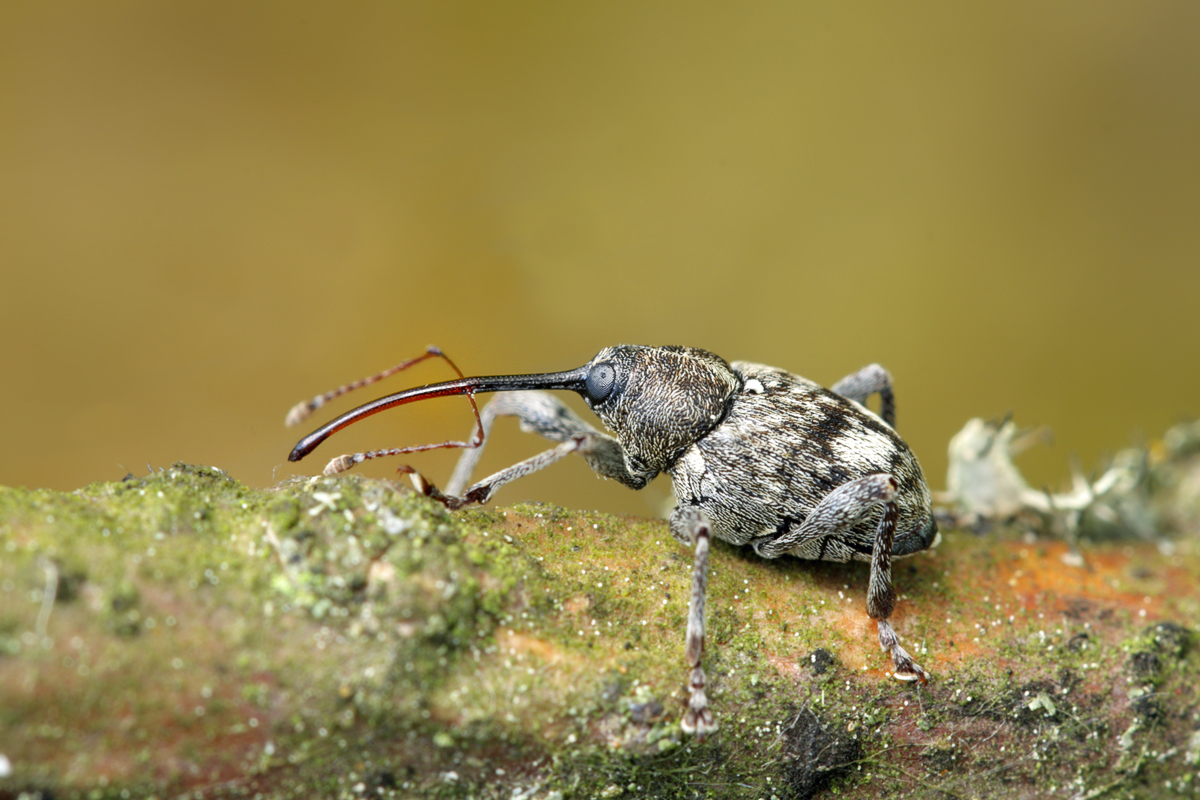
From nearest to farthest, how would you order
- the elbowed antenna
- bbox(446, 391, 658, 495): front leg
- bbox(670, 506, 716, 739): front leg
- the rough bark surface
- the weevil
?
the rough bark surface
bbox(670, 506, 716, 739): front leg
the elbowed antenna
the weevil
bbox(446, 391, 658, 495): front leg

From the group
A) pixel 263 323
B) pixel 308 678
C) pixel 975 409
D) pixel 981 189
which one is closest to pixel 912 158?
pixel 981 189

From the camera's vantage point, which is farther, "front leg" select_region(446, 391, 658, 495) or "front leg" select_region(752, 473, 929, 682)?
"front leg" select_region(446, 391, 658, 495)

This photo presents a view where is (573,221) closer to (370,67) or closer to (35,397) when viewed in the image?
(370,67)

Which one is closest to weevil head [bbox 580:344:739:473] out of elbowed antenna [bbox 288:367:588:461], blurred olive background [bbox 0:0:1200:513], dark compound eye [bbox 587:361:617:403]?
dark compound eye [bbox 587:361:617:403]

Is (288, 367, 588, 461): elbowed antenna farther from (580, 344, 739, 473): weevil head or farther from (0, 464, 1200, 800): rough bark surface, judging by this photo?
(0, 464, 1200, 800): rough bark surface

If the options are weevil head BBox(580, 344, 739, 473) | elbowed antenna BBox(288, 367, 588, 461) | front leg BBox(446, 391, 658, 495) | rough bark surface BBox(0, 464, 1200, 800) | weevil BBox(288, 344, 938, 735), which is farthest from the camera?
front leg BBox(446, 391, 658, 495)

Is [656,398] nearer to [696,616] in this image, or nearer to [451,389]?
[451,389]

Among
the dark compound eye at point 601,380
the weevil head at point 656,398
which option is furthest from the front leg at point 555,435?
the dark compound eye at point 601,380
